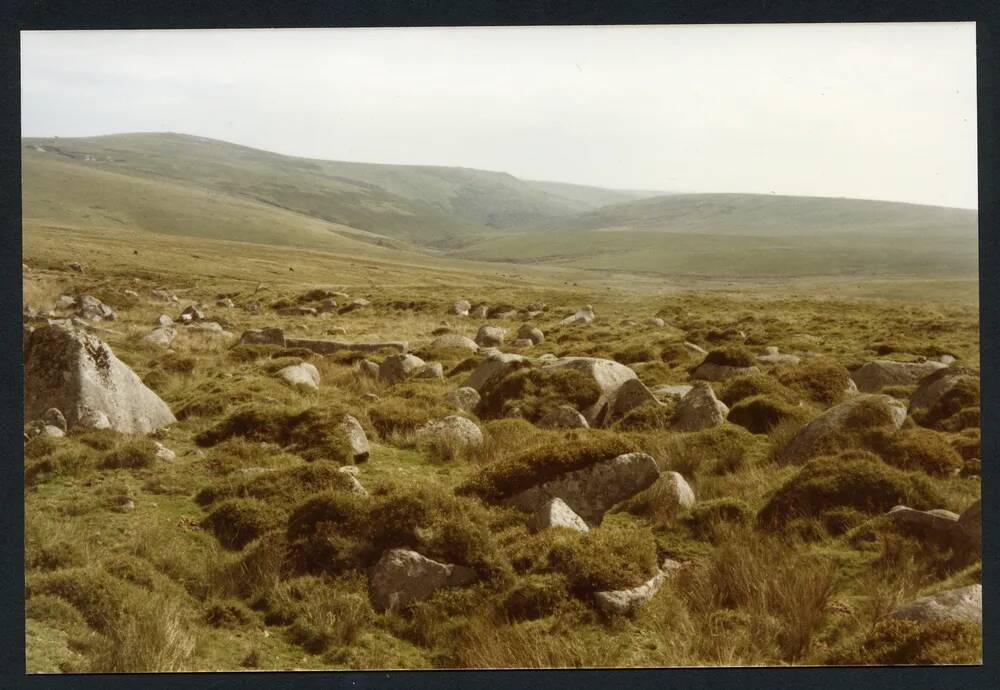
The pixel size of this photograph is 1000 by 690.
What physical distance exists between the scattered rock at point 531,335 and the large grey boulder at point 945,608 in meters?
13.5

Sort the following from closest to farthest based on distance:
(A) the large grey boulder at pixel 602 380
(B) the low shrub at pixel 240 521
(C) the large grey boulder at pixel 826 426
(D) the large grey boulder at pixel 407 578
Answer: (D) the large grey boulder at pixel 407 578 → (B) the low shrub at pixel 240 521 → (C) the large grey boulder at pixel 826 426 → (A) the large grey boulder at pixel 602 380

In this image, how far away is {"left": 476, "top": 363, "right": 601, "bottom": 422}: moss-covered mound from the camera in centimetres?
1098

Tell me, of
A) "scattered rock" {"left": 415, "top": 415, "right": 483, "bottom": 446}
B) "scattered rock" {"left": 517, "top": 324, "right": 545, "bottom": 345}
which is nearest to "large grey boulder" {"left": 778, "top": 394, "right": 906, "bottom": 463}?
"scattered rock" {"left": 415, "top": 415, "right": 483, "bottom": 446}

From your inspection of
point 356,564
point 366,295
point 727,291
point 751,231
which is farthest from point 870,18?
point 751,231

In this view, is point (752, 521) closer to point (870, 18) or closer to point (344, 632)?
point (344, 632)

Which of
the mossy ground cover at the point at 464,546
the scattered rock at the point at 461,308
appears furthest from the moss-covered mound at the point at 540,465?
the scattered rock at the point at 461,308

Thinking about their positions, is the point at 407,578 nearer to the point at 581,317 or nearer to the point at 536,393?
the point at 536,393

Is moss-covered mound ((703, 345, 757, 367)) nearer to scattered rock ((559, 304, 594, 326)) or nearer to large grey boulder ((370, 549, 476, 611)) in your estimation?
large grey boulder ((370, 549, 476, 611))

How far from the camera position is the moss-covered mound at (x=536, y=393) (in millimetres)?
10977

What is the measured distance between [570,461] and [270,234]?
386 ft

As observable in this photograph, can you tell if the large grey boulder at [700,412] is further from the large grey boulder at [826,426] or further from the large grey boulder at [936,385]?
the large grey boulder at [936,385]

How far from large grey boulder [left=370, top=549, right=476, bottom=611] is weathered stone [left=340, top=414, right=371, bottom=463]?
2736 millimetres

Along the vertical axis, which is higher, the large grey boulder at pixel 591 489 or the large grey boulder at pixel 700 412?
the large grey boulder at pixel 700 412

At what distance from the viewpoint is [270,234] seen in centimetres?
11775
